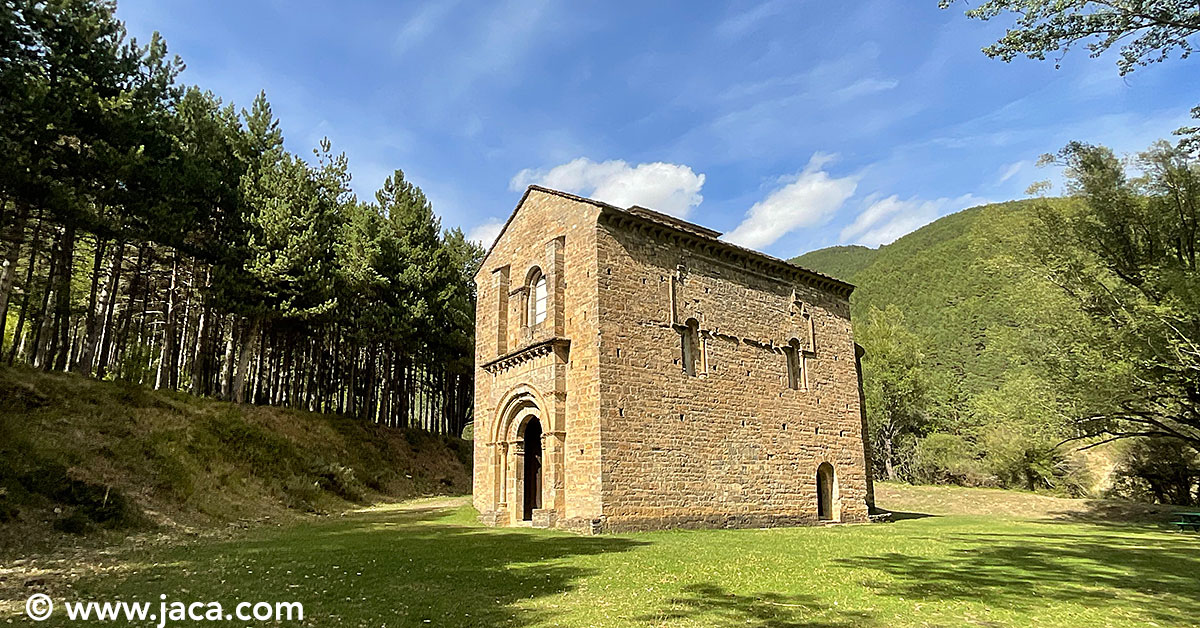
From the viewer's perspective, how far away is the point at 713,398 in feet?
60.2

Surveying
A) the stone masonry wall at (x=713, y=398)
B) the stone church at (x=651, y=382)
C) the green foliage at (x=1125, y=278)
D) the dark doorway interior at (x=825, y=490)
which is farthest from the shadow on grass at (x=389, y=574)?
the green foliage at (x=1125, y=278)

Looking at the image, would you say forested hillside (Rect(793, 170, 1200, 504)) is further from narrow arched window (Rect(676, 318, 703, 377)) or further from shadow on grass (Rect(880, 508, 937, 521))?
narrow arched window (Rect(676, 318, 703, 377))

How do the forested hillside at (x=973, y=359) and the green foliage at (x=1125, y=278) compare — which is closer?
the green foliage at (x=1125, y=278)

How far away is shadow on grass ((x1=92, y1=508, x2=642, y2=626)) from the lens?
273 inches

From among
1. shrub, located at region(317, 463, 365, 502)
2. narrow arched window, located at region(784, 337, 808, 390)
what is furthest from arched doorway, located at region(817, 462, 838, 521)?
shrub, located at region(317, 463, 365, 502)

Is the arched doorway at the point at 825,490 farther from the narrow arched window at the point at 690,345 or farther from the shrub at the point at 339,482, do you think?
the shrub at the point at 339,482

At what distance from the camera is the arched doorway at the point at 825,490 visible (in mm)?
21406

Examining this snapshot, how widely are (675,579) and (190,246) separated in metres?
23.8

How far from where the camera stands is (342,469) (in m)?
26.2

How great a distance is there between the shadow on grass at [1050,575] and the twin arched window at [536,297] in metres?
11.4

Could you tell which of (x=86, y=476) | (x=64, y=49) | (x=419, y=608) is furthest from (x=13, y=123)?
(x=419, y=608)

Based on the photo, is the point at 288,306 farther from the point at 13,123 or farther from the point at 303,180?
the point at 13,123

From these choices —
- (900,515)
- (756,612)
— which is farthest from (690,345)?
(900,515)

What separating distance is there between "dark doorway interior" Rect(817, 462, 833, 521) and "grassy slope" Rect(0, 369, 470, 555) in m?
17.7
